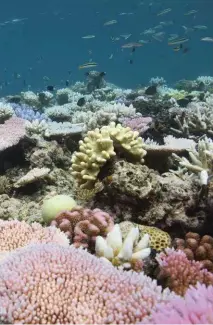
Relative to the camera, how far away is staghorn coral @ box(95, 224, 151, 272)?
3.22 meters

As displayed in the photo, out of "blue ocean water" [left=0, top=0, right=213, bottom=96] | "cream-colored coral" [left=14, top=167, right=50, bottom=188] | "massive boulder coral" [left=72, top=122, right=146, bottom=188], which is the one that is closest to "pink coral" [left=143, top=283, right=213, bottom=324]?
"massive boulder coral" [left=72, top=122, right=146, bottom=188]

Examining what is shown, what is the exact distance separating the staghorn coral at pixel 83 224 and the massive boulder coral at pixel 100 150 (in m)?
0.62

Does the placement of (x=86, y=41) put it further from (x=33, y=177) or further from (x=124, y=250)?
(x=124, y=250)

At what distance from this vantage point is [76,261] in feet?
8.84

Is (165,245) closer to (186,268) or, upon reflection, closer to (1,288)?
(186,268)

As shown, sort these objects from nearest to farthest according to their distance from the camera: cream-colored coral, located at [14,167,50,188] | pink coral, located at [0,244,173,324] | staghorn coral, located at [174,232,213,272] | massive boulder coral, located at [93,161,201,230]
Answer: pink coral, located at [0,244,173,324], staghorn coral, located at [174,232,213,272], massive boulder coral, located at [93,161,201,230], cream-colored coral, located at [14,167,50,188]

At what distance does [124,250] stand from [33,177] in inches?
92.3

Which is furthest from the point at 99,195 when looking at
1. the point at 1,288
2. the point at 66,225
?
the point at 1,288

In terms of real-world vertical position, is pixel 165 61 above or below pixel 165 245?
below

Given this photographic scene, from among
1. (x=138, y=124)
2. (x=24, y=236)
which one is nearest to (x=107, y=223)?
(x=24, y=236)

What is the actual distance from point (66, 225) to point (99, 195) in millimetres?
754

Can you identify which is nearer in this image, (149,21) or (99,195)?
(99,195)

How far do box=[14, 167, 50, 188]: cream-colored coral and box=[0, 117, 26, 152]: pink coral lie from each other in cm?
73

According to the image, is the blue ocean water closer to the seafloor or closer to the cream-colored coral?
the seafloor
